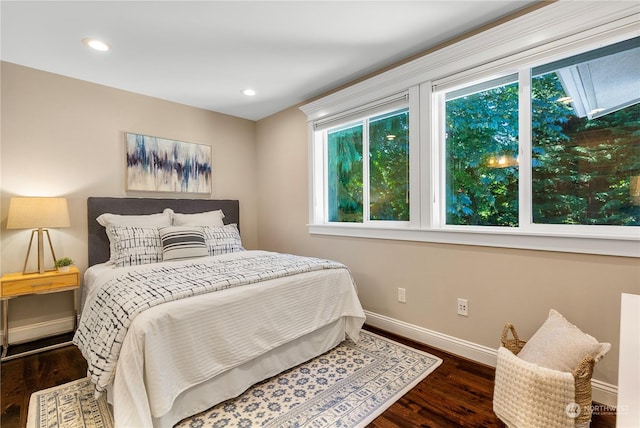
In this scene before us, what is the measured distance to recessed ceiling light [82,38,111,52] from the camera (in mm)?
2320

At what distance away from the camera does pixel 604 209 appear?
185 cm

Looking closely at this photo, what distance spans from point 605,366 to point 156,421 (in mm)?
2475

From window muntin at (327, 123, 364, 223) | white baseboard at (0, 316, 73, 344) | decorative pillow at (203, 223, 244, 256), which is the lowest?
white baseboard at (0, 316, 73, 344)

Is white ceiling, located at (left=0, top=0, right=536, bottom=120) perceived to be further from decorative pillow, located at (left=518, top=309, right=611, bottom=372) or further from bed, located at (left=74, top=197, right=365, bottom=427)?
decorative pillow, located at (left=518, top=309, right=611, bottom=372)

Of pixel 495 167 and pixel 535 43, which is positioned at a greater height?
pixel 535 43

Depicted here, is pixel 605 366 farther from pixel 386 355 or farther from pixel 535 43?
pixel 535 43

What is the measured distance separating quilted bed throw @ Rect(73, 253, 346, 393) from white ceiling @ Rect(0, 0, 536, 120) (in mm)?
1748

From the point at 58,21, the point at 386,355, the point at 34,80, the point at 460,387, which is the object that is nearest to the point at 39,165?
the point at 34,80

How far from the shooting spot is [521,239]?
2.05 m

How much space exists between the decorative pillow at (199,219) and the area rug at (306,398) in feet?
5.29

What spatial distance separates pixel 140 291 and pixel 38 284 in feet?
4.78

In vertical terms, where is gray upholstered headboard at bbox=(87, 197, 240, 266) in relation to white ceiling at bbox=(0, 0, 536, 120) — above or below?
below

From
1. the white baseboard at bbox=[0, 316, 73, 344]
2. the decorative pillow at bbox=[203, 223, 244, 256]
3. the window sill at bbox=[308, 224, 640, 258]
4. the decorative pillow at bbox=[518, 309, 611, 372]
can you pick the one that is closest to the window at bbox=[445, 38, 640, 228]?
the window sill at bbox=[308, 224, 640, 258]

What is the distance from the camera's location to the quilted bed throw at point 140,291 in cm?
154
